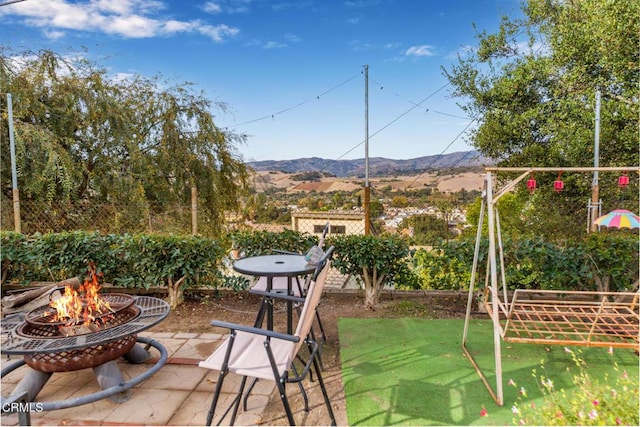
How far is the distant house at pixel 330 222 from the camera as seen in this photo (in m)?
4.40

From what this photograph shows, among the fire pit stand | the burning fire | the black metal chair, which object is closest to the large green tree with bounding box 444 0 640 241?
the black metal chair

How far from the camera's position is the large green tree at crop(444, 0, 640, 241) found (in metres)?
4.52

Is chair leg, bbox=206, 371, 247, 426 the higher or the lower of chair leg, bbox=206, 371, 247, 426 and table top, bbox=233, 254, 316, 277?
the lower

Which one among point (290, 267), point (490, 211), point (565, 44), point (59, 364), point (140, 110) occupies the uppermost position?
point (565, 44)

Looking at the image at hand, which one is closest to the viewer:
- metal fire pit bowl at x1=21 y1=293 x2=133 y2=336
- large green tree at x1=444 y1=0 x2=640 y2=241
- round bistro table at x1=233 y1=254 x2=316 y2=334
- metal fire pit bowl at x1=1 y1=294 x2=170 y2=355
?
metal fire pit bowl at x1=1 y1=294 x2=170 y2=355

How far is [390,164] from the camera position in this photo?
18.9 ft

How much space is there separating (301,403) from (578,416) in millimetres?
1478

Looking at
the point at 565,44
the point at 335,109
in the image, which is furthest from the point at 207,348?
the point at 565,44

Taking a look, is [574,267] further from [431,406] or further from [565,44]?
[565,44]

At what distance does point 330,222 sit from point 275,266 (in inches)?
76.0

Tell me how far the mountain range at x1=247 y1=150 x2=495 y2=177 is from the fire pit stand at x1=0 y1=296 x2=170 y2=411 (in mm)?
3504

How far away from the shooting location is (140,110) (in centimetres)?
530

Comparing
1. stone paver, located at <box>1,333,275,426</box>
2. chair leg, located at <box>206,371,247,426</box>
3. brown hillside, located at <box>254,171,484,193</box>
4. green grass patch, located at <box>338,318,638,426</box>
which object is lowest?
green grass patch, located at <box>338,318,638,426</box>

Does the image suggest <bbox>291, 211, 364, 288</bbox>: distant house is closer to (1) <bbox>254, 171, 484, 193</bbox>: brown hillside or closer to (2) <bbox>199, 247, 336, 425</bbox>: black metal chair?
(1) <bbox>254, 171, 484, 193</bbox>: brown hillside
